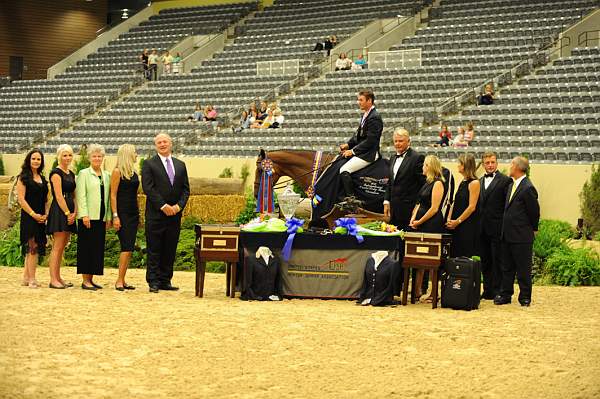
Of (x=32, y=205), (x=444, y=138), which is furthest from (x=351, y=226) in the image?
(x=444, y=138)

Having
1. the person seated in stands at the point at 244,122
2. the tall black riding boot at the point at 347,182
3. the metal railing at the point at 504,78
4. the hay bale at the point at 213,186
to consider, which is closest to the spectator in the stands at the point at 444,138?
the metal railing at the point at 504,78

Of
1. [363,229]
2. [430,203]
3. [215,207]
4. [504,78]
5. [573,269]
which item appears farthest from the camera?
[504,78]

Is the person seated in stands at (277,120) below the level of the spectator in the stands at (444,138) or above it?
above

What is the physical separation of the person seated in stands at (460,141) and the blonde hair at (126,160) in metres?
11.0

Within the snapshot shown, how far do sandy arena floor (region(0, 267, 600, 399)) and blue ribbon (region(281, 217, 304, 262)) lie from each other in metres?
0.53

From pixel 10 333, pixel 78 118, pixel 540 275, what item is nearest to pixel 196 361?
pixel 10 333

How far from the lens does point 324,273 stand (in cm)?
1141

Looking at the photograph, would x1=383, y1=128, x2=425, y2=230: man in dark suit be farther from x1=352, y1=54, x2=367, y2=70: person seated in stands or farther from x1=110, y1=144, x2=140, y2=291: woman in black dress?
Answer: x1=352, y1=54, x2=367, y2=70: person seated in stands

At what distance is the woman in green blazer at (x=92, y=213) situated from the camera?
11.6 meters

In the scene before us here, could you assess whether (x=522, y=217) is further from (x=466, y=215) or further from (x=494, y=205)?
(x=466, y=215)

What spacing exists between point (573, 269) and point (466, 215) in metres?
3.28

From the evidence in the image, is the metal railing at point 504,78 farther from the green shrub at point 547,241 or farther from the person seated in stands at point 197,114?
the green shrub at point 547,241

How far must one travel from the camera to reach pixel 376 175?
39.9 feet

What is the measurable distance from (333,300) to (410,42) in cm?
1884
